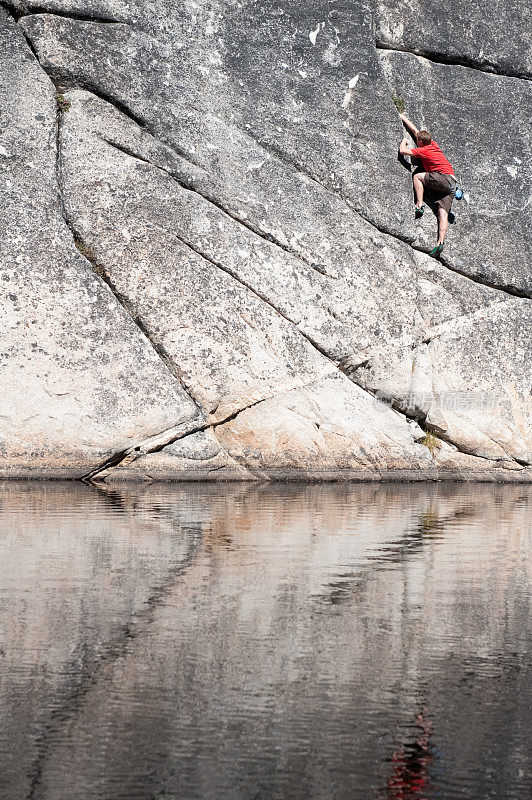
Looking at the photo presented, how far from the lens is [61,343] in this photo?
9.73 m

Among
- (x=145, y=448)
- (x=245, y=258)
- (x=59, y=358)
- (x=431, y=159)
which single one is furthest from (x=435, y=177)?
(x=59, y=358)

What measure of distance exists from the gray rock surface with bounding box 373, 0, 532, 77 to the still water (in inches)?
315

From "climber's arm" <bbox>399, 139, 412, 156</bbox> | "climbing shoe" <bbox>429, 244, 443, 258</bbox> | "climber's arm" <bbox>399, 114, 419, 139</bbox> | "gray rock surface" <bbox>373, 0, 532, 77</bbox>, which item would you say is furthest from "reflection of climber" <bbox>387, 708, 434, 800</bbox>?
"gray rock surface" <bbox>373, 0, 532, 77</bbox>

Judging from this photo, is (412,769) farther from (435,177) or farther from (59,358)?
(435,177)

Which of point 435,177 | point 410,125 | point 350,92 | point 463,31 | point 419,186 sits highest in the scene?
point 463,31

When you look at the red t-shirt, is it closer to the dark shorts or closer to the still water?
the dark shorts

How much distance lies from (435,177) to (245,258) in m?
2.64

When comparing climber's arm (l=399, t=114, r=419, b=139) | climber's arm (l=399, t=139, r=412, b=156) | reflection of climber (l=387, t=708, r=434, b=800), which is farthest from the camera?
climber's arm (l=399, t=114, r=419, b=139)

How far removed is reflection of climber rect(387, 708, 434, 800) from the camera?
2.25 meters

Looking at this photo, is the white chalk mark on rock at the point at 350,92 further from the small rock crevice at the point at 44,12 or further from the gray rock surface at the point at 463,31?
the small rock crevice at the point at 44,12

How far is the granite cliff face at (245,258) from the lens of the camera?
9805 millimetres

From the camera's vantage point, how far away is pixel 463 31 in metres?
12.1

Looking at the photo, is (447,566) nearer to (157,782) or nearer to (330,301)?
(157,782)

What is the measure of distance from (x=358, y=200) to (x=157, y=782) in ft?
30.9
